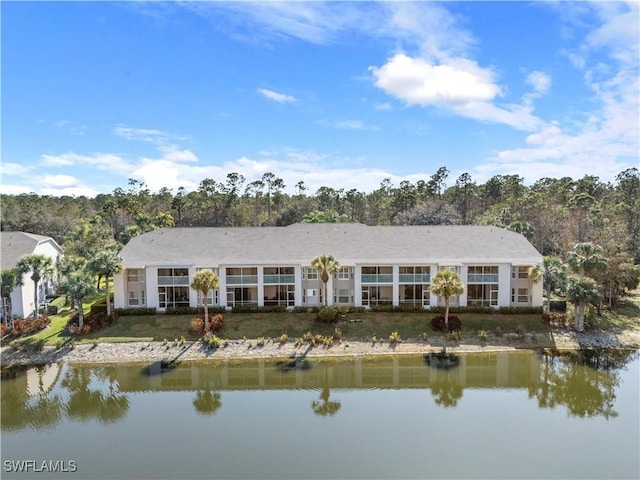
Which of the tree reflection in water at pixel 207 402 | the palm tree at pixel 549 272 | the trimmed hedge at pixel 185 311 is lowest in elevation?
the tree reflection in water at pixel 207 402

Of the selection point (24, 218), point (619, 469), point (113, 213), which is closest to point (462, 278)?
point (619, 469)

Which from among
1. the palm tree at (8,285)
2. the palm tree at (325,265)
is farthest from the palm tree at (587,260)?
the palm tree at (8,285)

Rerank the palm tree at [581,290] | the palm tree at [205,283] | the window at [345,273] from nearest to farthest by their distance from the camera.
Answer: the palm tree at [581,290], the palm tree at [205,283], the window at [345,273]

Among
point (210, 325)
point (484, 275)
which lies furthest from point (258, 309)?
point (484, 275)

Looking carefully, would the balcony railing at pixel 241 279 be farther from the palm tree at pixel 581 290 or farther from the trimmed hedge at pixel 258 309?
the palm tree at pixel 581 290

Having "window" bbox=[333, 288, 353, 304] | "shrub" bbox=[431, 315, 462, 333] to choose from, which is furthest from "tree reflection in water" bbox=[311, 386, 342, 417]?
"window" bbox=[333, 288, 353, 304]

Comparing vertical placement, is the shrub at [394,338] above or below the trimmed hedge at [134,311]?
below

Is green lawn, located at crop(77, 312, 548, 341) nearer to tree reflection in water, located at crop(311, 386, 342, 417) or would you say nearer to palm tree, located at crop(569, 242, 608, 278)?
palm tree, located at crop(569, 242, 608, 278)

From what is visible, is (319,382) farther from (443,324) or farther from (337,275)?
(337,275)
